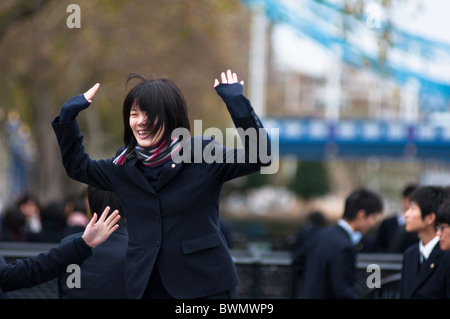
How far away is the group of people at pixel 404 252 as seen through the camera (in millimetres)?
4738

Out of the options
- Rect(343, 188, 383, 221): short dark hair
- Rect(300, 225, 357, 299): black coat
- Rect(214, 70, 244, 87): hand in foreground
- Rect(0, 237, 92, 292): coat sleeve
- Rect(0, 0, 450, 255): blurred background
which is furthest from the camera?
Rect(0, 0, 450, 255): blurred background

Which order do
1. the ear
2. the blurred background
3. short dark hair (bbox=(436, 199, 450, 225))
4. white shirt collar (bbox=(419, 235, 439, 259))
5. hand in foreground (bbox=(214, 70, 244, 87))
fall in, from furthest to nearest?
the blurred background
the ear
white shirt collar (bbox=(419, 235, 439, 259))
short dark hair (bbox=(436, 199, 450, 225))
hand in foreground (bbox=(214, 70, 244, 87))

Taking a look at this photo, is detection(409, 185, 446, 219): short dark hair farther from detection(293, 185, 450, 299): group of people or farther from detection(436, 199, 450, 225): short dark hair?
detection(436, 199, 450, 225): short dark hair

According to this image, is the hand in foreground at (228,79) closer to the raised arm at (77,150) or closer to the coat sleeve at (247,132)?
the coat sleeve at (247,132)

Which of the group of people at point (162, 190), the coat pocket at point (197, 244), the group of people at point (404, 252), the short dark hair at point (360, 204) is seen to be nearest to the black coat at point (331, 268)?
the group of people at point (404, 252)

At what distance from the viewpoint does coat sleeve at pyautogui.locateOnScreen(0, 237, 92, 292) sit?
3494 mm

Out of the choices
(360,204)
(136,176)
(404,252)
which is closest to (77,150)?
(136,176)

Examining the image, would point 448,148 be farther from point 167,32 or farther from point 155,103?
point 155,103

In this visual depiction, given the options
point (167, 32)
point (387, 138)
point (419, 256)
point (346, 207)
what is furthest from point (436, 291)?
point (387, 138)

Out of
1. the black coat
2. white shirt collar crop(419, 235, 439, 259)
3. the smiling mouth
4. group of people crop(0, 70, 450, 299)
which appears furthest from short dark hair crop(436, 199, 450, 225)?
the smiling mouth

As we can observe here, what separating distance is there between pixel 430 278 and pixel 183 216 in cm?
198

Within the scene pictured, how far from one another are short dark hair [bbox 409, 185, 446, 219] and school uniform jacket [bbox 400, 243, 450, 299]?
28 centimetres

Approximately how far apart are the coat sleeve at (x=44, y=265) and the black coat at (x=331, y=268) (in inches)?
104
